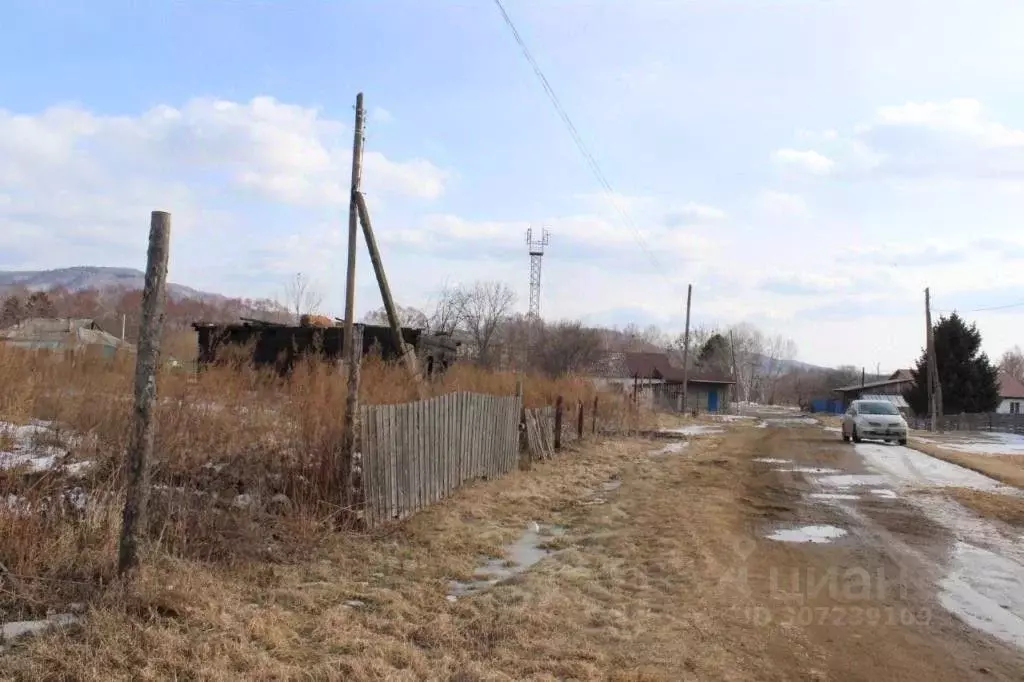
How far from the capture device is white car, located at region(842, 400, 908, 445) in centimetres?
2556

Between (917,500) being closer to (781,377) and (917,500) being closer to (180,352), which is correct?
(180,352)

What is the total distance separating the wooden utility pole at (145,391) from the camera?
5.04 meters

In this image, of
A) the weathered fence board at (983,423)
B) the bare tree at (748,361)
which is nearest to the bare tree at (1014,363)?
the bare tree at (748,361)

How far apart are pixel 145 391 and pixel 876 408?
26.8 metres

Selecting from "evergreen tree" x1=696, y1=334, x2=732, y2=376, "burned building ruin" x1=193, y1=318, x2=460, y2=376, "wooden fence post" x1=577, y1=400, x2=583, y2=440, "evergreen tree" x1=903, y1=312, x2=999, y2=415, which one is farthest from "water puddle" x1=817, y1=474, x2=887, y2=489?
"evergreen tree" x1=696, y1=334, x2=732, y2=376

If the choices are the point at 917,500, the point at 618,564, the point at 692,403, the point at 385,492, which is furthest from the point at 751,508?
the point at 692,403

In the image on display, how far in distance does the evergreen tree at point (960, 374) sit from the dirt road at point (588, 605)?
2027 inches

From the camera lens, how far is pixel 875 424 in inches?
1011

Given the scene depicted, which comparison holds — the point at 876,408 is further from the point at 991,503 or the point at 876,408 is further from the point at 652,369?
the point at 652,369

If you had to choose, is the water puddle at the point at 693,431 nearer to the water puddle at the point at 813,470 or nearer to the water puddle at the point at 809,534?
the water puddle at the point at 813,470

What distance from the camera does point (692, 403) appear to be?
72.7 m

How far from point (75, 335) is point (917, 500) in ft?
39.6

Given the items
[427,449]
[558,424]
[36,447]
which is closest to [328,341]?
[558,424]

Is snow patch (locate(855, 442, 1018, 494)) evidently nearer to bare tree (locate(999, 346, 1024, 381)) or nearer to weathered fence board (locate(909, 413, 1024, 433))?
weathered fence board (locate(909, 413, 1024, 433))
